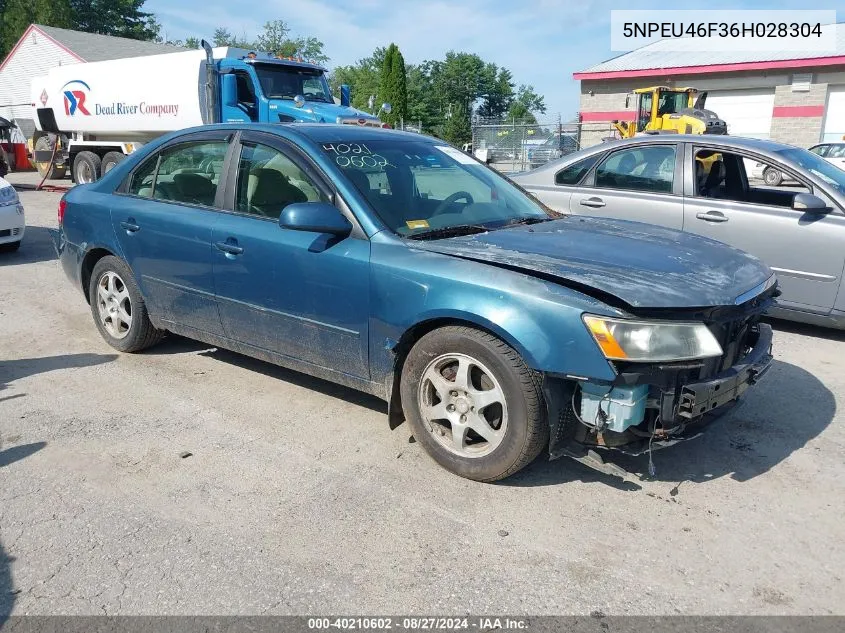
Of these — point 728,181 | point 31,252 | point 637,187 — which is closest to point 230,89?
point 31,252

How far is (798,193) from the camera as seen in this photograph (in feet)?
18.5

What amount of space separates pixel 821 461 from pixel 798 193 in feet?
9.45

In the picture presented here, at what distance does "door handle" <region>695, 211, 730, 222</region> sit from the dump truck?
6408 mm

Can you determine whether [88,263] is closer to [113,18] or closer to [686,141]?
[686,141]

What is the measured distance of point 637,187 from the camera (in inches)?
247

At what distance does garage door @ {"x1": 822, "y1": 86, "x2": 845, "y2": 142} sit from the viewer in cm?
2531

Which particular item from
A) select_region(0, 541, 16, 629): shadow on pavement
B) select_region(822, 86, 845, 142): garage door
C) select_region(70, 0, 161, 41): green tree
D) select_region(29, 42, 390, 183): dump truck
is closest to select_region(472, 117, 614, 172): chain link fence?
select_region(822, 86, 845, 142): garage door

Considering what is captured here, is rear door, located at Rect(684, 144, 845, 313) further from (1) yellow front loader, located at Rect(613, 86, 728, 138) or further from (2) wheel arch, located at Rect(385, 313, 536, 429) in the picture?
(1) yellow front loader, located at Rect(613, 86, 728, 138)

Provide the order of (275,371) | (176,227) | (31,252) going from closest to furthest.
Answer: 1. (176,227)
2. (275,371)
3. (31,252)

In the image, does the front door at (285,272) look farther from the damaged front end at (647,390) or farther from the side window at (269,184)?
the damaged front end at (647,390)

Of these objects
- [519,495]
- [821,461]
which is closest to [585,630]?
[519,495]

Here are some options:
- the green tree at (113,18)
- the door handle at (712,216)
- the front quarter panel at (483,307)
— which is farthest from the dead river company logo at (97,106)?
the green tree at (113,18)

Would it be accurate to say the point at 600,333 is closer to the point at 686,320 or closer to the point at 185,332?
the point at 686,320

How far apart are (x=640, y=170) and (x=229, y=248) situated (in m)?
3.87
